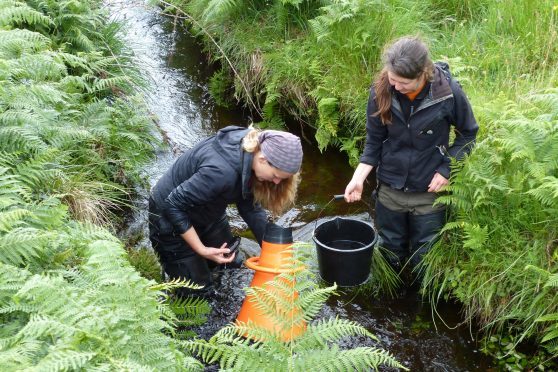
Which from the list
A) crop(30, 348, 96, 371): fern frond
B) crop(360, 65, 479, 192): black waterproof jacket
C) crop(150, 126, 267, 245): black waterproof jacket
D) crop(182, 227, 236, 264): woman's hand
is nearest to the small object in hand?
crop(182, 227, 236, 264): woman's hand

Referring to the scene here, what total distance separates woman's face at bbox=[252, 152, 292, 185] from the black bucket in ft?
2.61

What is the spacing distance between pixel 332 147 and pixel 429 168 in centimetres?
266

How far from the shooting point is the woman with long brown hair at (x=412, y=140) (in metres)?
4.00

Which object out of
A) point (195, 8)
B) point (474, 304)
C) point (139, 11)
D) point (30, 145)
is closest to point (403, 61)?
point (474, 304)

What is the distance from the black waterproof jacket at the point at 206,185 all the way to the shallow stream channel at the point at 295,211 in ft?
3.23

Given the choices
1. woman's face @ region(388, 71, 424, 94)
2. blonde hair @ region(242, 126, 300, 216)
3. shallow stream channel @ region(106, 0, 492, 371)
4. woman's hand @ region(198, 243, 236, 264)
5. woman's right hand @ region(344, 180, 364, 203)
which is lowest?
shallow stream channel @ region(106, 0, 492, 371)

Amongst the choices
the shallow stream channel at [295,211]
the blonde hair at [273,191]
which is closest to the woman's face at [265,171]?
the blonde hair at [273,191]

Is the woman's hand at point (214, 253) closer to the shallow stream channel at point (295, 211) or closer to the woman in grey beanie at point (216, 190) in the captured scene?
the woman in grey beanie at point (216, 190)

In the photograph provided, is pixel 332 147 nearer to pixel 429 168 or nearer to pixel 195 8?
pixel 429 168

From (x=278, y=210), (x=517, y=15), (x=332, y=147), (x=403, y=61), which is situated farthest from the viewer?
(x=332, y=147)

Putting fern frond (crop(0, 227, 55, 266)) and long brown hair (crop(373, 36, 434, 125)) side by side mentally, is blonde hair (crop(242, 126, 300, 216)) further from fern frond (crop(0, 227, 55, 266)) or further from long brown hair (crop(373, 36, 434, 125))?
fern frond (crop(0, 227, 55, 266))

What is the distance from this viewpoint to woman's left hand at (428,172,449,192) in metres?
4.39

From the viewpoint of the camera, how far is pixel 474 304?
4.43 meters

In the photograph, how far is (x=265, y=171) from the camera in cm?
378
